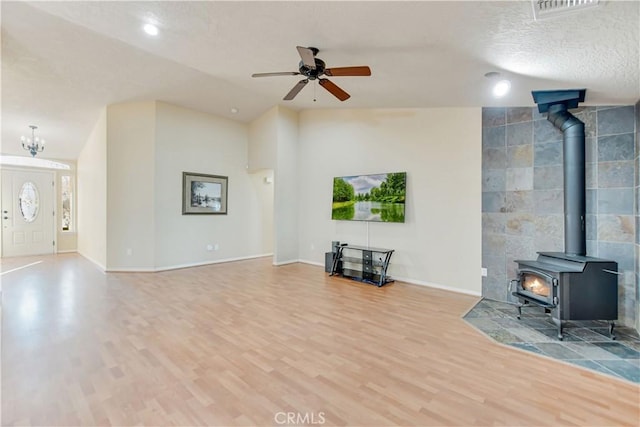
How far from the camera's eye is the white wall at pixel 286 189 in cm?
664

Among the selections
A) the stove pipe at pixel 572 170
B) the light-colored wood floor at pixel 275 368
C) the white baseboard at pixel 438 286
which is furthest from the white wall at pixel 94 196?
the stove pipe at pixel 572 170

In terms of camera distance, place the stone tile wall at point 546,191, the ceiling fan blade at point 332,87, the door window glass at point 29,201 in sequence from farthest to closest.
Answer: the door window glass at point 29,201
the ceiling fan blade at point 332,87
the stone tile wall at point 546,191

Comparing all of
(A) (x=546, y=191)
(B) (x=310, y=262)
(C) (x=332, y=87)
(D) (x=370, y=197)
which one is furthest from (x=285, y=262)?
(A) (x=546, y=191)

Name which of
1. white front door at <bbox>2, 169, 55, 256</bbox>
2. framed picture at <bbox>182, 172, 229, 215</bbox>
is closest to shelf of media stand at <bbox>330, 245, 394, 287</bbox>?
framed picture at <bbox>182, 172, 229, 215</bbox>

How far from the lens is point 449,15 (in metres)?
2.29

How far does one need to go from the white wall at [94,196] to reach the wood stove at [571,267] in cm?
729

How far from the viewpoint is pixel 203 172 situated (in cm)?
661

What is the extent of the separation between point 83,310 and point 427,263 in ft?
16.5

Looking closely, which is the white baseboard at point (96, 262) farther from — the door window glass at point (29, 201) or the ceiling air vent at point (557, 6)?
the ceiling air vent at point (557, 6)

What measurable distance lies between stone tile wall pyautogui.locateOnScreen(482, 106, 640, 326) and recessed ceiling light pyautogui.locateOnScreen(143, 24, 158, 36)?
450 cm

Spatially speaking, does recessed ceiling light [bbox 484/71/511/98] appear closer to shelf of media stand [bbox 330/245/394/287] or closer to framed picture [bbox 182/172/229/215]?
shelf of media stand [bbox 330/245/394/287]

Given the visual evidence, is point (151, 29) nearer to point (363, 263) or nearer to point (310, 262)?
point (363, 263)

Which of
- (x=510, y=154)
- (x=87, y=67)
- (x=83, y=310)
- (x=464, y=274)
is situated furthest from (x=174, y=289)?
(x=510, y=154)

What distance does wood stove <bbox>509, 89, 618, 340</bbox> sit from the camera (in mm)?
2918
